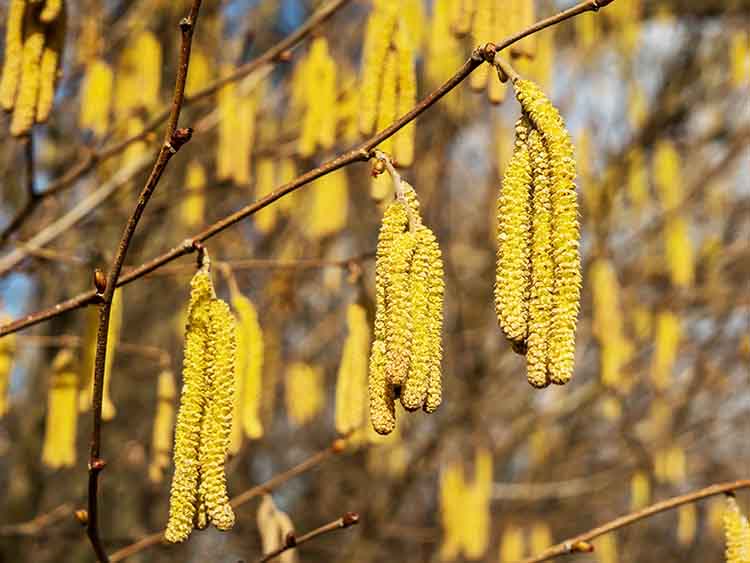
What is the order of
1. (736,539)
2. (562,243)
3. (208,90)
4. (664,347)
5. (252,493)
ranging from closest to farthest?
(562,243), (736,539), (252,493), (208,90), (664,347)

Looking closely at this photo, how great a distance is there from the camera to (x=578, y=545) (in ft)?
5.15

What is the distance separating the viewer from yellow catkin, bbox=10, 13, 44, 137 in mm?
1661

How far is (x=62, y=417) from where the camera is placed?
6.34ft

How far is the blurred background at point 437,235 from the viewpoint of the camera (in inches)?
110

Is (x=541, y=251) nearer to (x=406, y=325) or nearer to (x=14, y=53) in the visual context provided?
Result: (x=406, y=325)

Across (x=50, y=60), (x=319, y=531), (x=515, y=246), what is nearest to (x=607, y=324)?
(x=319, y=531)

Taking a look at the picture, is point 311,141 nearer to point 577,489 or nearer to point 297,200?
point 297,200

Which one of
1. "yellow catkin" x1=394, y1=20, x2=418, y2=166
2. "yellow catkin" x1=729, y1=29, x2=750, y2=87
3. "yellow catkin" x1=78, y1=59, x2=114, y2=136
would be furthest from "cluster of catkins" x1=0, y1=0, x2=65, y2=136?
"yellow catkin" x1=729, y1=29, x2=750, y2=87

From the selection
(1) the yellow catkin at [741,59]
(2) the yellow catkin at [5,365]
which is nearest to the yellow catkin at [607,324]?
(1) the yellow catkin at [741,59]

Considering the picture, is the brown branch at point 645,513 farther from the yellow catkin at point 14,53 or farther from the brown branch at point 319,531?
the yellow catkin at point 14,53

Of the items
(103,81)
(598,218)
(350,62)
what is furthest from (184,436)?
(350,62)

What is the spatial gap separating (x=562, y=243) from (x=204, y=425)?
45 centimetres

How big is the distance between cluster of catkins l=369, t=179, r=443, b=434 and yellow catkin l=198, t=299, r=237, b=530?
0.61 feet

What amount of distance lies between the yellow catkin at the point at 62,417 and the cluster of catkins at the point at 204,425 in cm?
85
